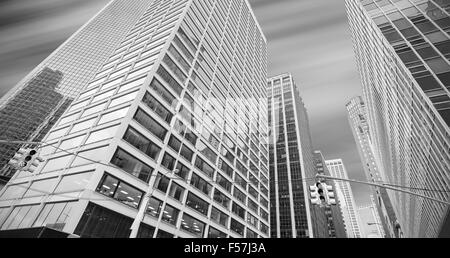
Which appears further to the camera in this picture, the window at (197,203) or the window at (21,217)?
→ the window at (197,203)

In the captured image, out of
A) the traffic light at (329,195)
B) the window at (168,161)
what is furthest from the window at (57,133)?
the traffic light at (329,195)

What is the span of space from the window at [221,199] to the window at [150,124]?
1452 cm

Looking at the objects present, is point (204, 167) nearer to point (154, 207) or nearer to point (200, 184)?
point (200, 184)

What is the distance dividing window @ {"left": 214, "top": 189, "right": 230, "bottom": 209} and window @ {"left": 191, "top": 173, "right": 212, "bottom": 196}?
7.27 feet

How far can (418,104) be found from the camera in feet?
73.0

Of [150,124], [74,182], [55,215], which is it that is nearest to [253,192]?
[150,124]

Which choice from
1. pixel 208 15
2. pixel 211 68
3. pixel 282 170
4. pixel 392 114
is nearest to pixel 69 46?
pixel 208 15

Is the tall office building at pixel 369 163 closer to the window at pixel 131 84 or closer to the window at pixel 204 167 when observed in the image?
the window at pixel 204 167

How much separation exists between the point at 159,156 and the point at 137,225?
915cm

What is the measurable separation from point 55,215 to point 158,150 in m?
13.0

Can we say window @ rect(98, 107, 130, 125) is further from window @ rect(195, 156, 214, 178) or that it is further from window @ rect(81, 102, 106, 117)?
window @ rect(195, 156, 214, 178)

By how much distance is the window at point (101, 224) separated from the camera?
21.8m

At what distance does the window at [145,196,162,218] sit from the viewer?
27.9 m

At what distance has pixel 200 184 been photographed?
124 ft
